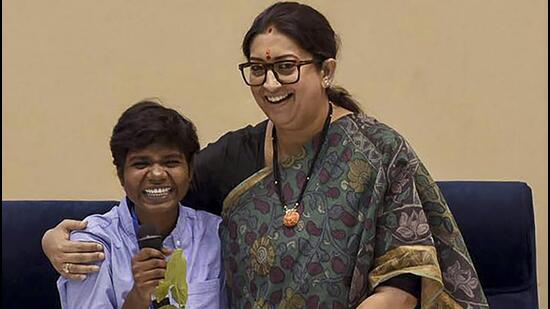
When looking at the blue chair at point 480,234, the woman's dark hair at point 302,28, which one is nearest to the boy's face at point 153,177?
the woman's dark hair at point 302,28

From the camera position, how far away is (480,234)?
212cm

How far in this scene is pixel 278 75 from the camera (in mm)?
1547

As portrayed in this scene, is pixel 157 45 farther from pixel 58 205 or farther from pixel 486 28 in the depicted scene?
pixel 486 28

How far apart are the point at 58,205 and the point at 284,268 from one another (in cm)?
75

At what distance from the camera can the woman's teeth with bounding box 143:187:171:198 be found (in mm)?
1598

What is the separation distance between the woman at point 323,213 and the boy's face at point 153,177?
123 millimetres

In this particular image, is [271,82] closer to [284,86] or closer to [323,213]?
[284,86]

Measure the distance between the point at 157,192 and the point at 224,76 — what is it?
100 centimetres

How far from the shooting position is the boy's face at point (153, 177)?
1.59 meters

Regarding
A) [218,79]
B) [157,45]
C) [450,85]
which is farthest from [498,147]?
[157,45]

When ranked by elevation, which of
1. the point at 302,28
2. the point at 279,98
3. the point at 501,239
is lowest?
the point at 501,239

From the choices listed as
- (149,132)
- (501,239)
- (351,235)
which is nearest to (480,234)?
(501,239)

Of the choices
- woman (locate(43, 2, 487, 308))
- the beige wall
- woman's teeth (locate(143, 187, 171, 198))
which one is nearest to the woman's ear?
woman (locate(43, 2, 487, 308))

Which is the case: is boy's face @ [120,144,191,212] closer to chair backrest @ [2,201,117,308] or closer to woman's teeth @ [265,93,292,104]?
woman's teeth @ [265,93,292,104]
